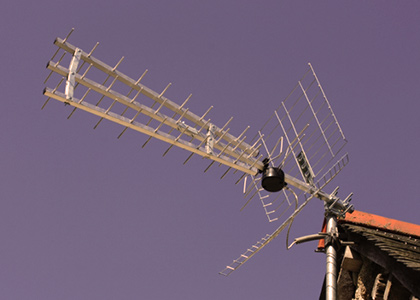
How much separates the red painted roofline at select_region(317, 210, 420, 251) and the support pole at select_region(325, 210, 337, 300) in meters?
0.15

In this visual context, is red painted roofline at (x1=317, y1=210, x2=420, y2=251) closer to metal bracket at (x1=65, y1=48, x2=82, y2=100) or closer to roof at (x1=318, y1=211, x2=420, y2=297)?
roof at (x1=318, y1=211, x2=420, y2=297)

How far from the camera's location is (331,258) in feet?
28.8

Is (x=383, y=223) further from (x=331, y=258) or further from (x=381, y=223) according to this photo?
(x=331, y=258)

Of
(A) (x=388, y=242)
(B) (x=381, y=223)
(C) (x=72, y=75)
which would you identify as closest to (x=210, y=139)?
(C) (x=72, y=75)

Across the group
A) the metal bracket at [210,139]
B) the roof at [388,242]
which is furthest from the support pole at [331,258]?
the metal bracket at [210,139]

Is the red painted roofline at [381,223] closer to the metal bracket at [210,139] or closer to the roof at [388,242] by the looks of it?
the roof at [388,242]

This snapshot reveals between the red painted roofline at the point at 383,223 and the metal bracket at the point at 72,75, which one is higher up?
the red painted roofline at the point at 383,223

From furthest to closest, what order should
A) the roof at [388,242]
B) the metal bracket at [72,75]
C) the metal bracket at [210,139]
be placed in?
the metal bracket at [210,139], the metal bracket at [72,75], the roof at [388,242]

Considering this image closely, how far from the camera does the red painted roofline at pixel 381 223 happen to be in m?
8.87

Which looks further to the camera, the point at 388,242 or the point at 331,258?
the point at 331,258

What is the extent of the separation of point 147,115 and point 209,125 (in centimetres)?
108

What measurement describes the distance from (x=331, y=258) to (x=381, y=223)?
2.76 ft

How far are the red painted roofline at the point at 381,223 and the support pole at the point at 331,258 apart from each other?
154mm

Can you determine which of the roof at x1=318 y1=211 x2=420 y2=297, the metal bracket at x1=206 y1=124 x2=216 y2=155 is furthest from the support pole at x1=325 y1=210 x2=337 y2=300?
the metal bracket at x1=206 y1=124 x2=216 y2=155
